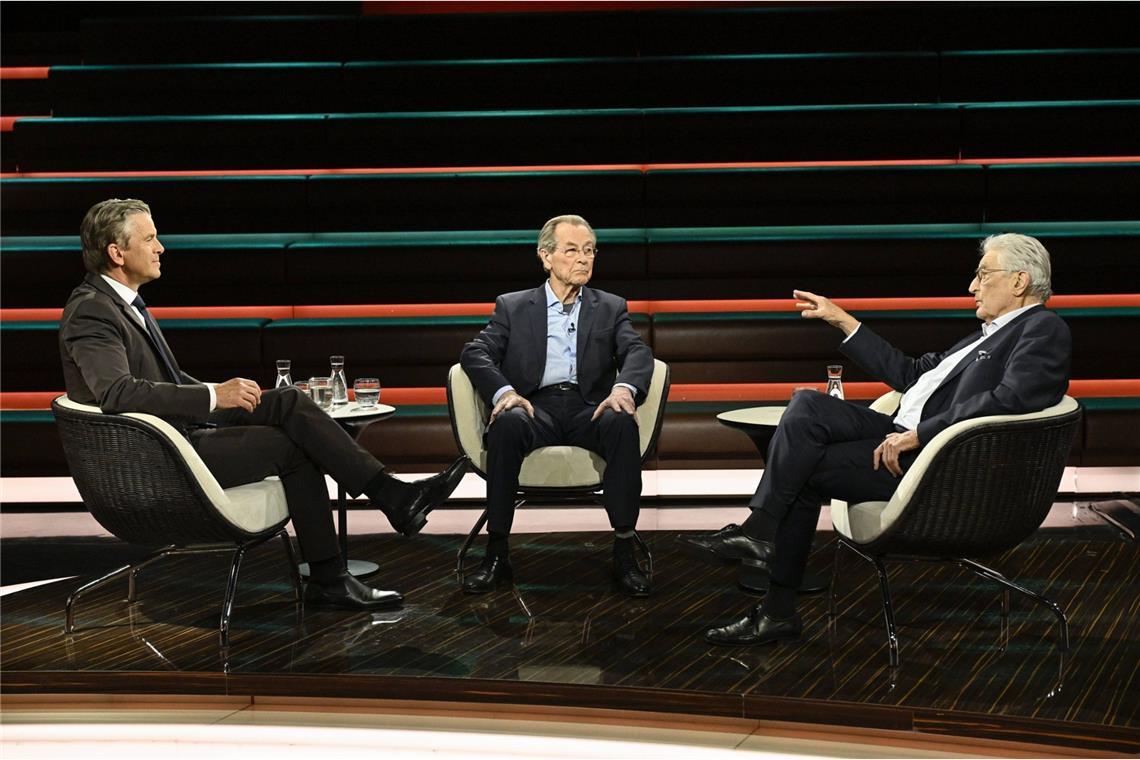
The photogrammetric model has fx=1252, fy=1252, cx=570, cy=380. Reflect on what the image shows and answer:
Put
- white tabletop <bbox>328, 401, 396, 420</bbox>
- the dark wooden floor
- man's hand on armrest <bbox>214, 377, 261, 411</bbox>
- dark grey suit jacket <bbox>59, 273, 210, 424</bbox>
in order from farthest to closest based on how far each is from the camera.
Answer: white tabletop <bbox>328, 401, 396, 420</bbox> → man's hand on armrest <bbox>214, 377, 261, 411</bbox> → dark grey suit jacket <bbox>59, 273, 210, 424</bbox> → the dark wooden floor

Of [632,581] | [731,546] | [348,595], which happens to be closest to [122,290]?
[348,595]

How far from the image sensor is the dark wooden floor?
2881 mm

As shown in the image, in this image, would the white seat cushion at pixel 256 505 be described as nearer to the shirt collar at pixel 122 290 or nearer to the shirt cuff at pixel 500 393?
the shirt collar at pixel 122 290

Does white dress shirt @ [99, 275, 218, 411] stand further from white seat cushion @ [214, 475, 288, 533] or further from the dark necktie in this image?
white seat cushion @ [214, 475, 288, 533]

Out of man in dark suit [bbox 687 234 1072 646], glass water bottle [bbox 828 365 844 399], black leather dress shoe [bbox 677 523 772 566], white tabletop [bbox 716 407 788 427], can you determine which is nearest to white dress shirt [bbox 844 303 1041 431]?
man in dark suit [bbox 687 234 1072 646]

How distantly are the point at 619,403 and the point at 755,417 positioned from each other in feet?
1.58

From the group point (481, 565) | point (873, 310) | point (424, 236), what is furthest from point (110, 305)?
point (873, 310)

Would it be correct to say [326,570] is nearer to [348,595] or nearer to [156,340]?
[348,595]

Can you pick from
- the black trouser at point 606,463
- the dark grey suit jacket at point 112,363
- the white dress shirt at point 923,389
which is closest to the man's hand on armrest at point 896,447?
the white dress shirt at point 923,389

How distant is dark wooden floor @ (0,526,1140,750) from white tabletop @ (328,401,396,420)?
0.53 metres

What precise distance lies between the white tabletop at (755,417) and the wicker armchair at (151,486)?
1477 mm

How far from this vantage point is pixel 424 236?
21.6 ft

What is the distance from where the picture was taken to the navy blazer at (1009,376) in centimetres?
304

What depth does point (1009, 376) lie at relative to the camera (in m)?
3.06
